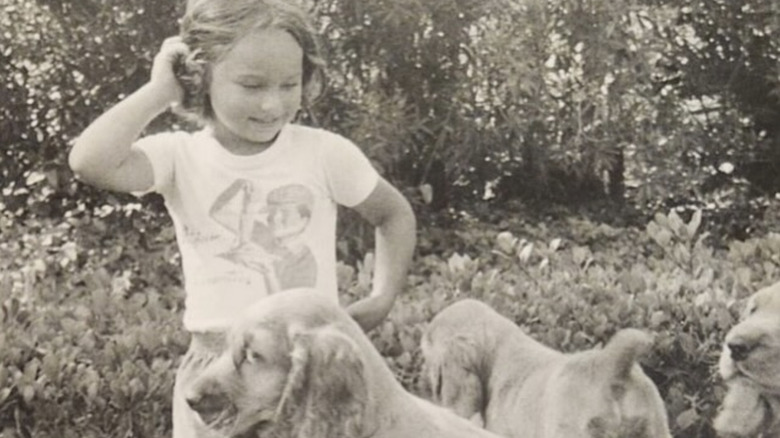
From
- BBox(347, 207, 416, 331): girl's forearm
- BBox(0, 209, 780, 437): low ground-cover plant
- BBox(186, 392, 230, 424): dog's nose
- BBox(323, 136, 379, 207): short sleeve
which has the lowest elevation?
BBox(0, 209, 780, 437): low ground-cover plant

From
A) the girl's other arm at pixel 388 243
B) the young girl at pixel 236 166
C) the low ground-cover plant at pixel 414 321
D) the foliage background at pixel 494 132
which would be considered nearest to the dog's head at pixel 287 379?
the young girl at pixel 236 166

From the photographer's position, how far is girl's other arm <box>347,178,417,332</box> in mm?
3377

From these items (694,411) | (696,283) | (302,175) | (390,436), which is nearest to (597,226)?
(696,283)

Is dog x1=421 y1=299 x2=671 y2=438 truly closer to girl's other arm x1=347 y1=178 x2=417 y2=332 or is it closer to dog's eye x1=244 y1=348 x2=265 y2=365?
girl's other arm x1=347 y1=178 x2=417 y2=332

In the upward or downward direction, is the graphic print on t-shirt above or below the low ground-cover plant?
above

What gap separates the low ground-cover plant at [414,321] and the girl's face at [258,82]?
1200 mm

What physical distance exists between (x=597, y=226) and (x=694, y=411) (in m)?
2.91

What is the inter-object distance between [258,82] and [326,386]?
86 centimetres

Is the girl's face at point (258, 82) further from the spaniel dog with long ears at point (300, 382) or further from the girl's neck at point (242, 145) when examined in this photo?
the spaniel dog with long ears at point (300, 382)

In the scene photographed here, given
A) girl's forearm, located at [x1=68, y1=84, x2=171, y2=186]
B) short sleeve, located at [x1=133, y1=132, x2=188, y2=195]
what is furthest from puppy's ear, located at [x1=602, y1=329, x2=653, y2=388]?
girl's forearm, located at [x1=68, y1=84, x2=171, y2=186]

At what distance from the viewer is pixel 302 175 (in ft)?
10.7

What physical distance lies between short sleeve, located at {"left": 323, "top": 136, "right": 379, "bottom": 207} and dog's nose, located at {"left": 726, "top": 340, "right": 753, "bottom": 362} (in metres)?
0.91

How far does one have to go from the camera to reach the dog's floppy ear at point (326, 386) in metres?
2.59

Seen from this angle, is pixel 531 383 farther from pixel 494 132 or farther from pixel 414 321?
pixel 494 132
